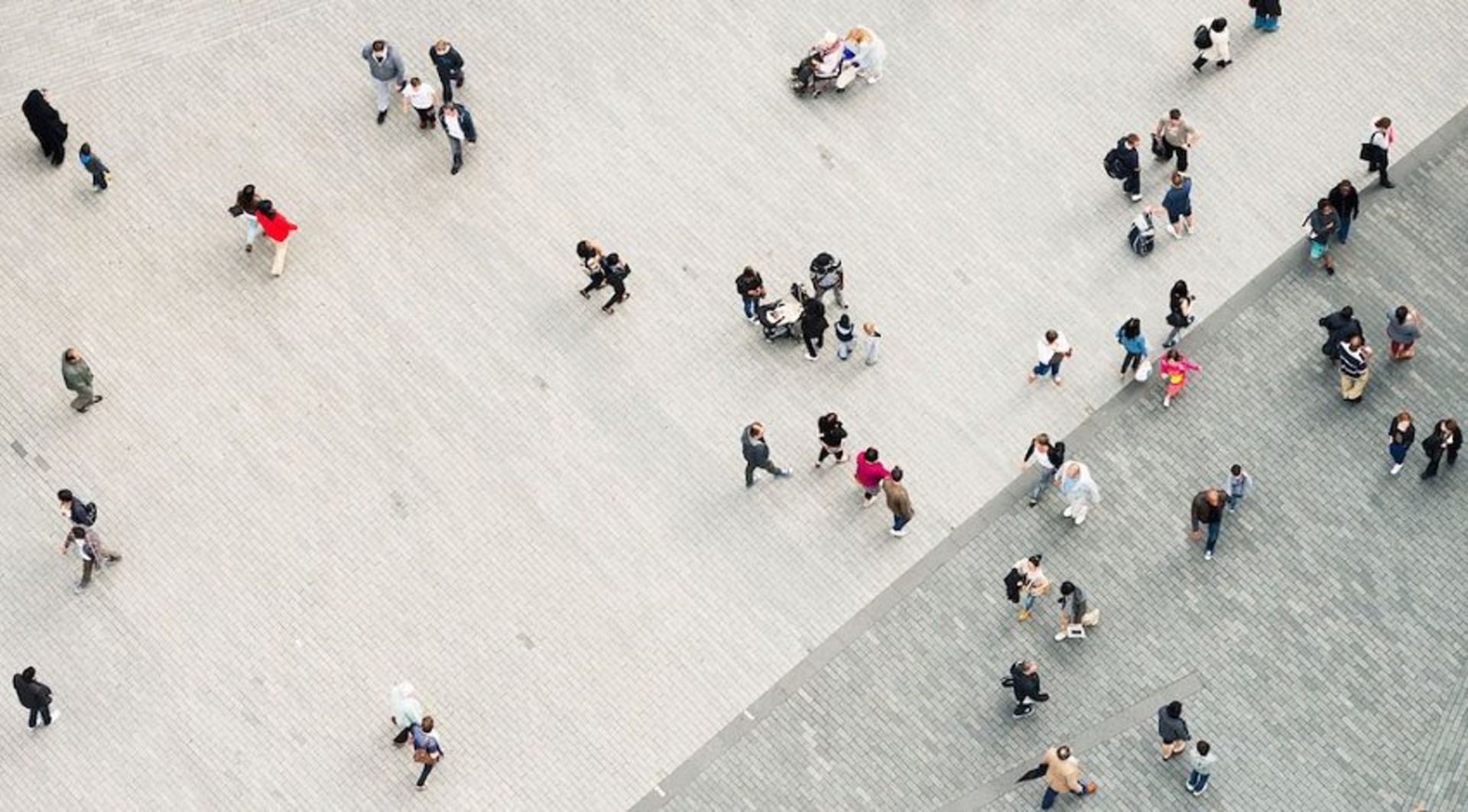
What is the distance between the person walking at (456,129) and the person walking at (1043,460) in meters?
9.75

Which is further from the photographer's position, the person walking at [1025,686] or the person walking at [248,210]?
the person walking at [248,210]

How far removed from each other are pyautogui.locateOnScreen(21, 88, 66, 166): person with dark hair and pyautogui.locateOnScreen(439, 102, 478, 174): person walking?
5.70 meters

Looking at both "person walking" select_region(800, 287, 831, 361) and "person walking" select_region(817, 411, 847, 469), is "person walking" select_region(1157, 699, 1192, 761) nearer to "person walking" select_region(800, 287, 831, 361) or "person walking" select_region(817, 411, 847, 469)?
"person walking" select_region(817, 411, 847, 469)

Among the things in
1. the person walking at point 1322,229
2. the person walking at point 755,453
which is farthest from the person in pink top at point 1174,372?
the person walking at point 755,453

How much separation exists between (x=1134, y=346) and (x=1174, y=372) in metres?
0.68

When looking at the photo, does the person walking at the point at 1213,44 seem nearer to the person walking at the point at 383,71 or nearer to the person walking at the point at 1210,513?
the person walking at the point at 1210,513

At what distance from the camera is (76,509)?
129ft

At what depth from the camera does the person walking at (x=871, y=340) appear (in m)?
41.4

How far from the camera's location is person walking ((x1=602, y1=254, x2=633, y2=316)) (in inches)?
1642

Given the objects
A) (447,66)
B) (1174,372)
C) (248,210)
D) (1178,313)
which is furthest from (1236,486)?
(248,210)

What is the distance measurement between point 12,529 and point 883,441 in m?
12.3

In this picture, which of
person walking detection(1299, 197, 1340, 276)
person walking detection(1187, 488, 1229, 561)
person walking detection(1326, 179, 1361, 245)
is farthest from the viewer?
person walking detection(1326, 179, 1361, 245)

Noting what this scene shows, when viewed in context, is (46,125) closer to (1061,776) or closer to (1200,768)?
(1061,776)

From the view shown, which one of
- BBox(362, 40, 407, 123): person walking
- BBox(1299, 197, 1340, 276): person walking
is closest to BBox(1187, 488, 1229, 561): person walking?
BBox(1299, 197, 1340, 276): person walking
